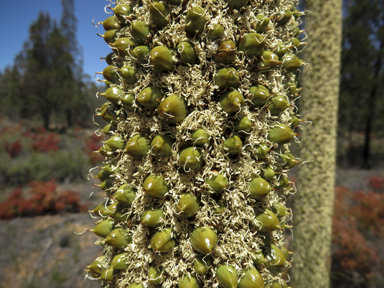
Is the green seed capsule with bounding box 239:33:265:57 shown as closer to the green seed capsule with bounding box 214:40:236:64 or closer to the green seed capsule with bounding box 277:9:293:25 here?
the green seed capsule with bounding box 214:40:236:64

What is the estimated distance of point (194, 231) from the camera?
87 cm

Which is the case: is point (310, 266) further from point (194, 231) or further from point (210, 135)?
point (210, 135)

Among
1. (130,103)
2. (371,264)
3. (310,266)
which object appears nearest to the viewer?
(130,103)

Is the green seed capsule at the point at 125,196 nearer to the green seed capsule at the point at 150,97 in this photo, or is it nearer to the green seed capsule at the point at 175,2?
the green seed capsule at the point at 150,97

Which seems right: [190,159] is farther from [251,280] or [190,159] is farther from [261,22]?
[261,22]

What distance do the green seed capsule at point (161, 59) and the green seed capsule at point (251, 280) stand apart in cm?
86

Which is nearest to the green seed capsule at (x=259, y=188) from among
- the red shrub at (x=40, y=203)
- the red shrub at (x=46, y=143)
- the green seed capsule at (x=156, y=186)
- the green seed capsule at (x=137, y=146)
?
the green seed capsule at (x=156, y=186)

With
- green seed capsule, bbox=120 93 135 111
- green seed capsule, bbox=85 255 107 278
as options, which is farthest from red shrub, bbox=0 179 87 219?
green seed capsule, bbox=120 93 135 111

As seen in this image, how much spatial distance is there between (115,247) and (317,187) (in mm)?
1464

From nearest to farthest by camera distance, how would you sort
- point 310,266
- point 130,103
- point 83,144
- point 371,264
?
point 130,103 → point 310,266 → point 371,264 → point 83,144

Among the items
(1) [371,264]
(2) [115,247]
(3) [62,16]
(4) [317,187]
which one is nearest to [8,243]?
(2) [115,247]

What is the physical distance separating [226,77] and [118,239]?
0.80 m

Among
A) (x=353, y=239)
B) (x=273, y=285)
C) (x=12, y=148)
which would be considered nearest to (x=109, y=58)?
(x=273, y=285)

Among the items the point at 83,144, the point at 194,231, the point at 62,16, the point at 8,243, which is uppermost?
the point at 62,16
